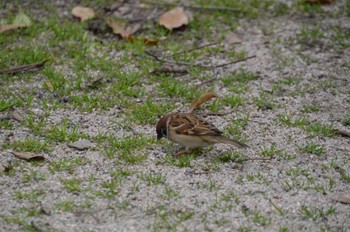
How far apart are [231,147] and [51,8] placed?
13.1ft

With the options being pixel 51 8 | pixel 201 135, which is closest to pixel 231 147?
pixel 201 135

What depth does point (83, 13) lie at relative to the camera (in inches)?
367

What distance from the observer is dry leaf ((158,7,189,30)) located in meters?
9.19

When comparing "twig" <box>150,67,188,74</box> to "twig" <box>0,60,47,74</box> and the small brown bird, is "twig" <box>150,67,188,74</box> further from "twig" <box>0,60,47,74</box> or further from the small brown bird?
the small brown bird

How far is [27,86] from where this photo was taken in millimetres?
7828

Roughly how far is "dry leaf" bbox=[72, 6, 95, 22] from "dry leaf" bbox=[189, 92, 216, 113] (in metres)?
2.53

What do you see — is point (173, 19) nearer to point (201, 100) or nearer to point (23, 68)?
A: point (201, 100)

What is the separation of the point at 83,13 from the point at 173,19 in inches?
48.7

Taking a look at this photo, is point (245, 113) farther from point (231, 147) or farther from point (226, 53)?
point (226, 53)

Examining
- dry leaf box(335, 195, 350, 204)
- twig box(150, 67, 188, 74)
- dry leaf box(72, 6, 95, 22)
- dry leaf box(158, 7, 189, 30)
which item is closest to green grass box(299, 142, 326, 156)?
dry leaf box(335, 195, 350, 204)

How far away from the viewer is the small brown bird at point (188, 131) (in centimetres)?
639

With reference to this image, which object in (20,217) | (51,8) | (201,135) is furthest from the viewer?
(51,8)

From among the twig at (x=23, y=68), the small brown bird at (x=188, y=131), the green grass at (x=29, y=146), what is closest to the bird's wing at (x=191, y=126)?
the small brown bird at (x=188, y=131)

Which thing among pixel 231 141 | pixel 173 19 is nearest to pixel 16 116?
pixel 231 141
